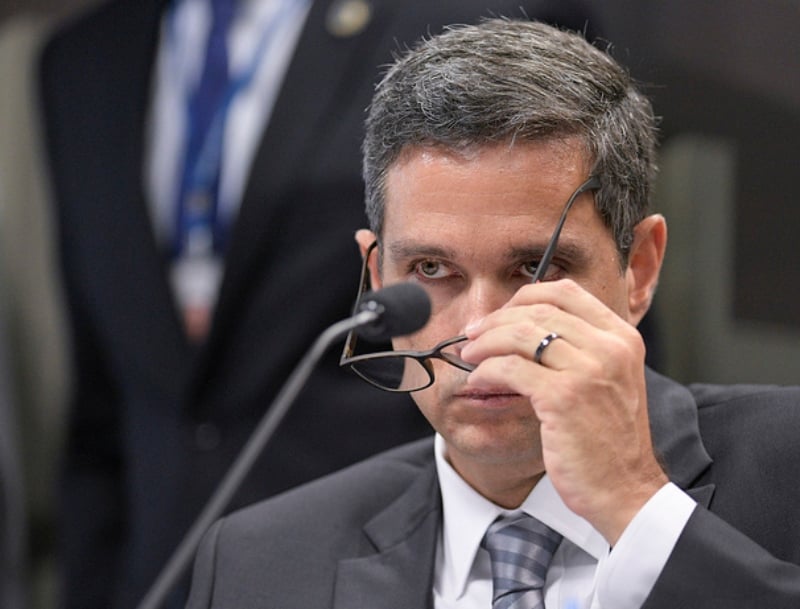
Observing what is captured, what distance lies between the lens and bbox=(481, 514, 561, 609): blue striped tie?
74.6 inches

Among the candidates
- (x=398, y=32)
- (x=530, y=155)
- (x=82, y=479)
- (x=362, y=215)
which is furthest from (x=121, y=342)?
(x=530, y=155)

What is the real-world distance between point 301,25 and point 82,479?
3.56 feet

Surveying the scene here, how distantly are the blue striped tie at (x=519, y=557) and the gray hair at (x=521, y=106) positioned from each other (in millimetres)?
387

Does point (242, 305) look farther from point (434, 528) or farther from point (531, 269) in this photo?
point (531, 269)

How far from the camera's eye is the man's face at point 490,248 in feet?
6.07

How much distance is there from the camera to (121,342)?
2.99 metres

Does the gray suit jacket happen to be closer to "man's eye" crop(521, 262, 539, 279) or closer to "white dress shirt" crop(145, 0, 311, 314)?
"man's eye" crop(521, 262, 539, 279)

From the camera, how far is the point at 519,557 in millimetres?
1937

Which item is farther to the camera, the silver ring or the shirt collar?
the shirt collar

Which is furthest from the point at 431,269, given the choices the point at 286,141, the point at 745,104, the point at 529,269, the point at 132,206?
the point at 745,104

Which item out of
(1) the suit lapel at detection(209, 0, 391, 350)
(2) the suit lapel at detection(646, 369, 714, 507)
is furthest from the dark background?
(2) the suit lapel at detection(646, 369, 714, 507)

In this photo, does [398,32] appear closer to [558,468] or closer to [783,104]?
[783,104]

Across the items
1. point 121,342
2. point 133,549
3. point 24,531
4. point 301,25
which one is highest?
point 301,25

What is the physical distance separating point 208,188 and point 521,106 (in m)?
1.20
